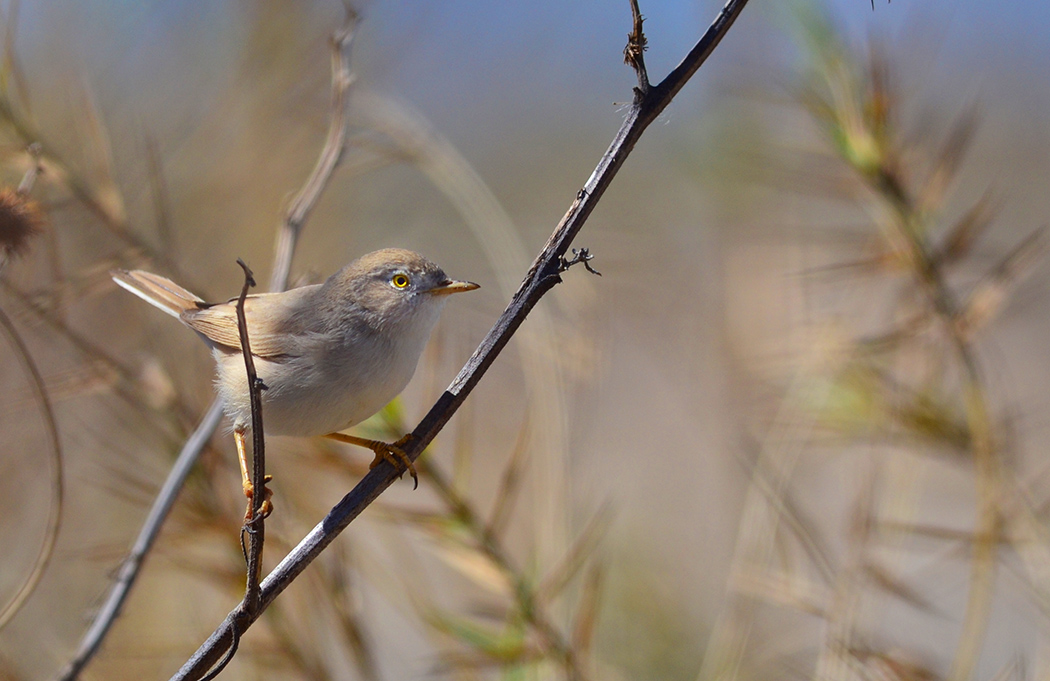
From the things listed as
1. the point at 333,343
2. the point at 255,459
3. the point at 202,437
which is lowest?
the point at 255,459

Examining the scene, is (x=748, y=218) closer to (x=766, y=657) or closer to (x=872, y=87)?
(x=872, y=87)

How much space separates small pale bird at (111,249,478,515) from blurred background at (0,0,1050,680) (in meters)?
0.17

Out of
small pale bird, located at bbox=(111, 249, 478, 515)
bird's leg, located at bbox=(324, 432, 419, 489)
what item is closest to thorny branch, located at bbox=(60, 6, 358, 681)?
small pale bird, located at bbox=(111, 249, 478, 515)

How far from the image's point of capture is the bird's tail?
2.60 metres

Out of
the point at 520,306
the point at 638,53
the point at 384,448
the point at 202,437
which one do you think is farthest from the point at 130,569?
the point at 638,53

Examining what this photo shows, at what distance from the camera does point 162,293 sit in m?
2.62

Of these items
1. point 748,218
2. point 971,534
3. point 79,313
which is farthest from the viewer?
point 748,218

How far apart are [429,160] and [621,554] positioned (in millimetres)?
2245

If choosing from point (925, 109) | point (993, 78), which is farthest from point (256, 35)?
point (993, 78)

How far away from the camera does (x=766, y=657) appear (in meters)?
2.83

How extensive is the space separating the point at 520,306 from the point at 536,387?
3.68 ft

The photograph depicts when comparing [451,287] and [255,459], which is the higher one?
[451,287]

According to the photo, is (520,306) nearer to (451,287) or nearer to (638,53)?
(638,53)

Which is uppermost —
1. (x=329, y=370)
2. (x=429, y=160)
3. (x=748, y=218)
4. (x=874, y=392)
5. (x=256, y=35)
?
(x=256, y=35)
